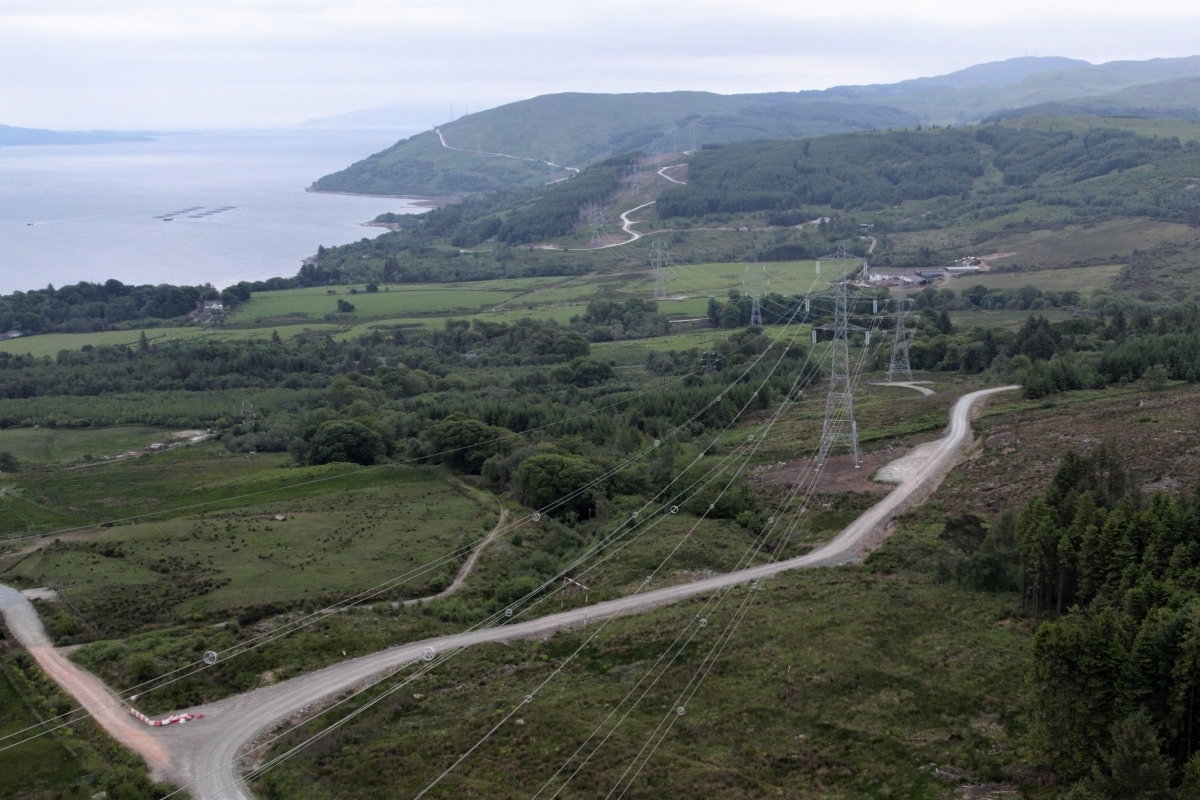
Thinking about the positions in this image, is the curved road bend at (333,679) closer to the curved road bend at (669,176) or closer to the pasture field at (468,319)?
the pasture field at (468,319)

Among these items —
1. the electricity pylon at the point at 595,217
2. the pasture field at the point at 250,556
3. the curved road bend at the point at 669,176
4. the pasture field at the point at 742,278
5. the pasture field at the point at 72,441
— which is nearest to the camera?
the pasture field at the point at 250,556

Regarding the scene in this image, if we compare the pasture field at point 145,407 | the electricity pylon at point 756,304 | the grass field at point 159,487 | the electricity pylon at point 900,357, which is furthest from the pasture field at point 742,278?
the grass field at point 159,487

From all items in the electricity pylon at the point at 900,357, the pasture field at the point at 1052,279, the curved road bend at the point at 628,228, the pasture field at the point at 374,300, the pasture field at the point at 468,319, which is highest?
the curved road bend at the point at 628,228

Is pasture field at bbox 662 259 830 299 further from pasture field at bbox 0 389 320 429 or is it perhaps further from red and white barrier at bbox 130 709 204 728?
red and white barrier at bbox 130 709 204 728

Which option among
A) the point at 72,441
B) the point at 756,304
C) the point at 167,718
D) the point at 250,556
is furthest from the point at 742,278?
the point at 167,718

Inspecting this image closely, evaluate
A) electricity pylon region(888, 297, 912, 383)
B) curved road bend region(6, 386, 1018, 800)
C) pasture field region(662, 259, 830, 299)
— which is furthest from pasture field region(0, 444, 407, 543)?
pasture field region(662, 259, 830, 299)

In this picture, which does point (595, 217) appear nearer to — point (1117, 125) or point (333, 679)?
point (1117, 125)

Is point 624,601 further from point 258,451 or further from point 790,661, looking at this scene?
point 258,451
